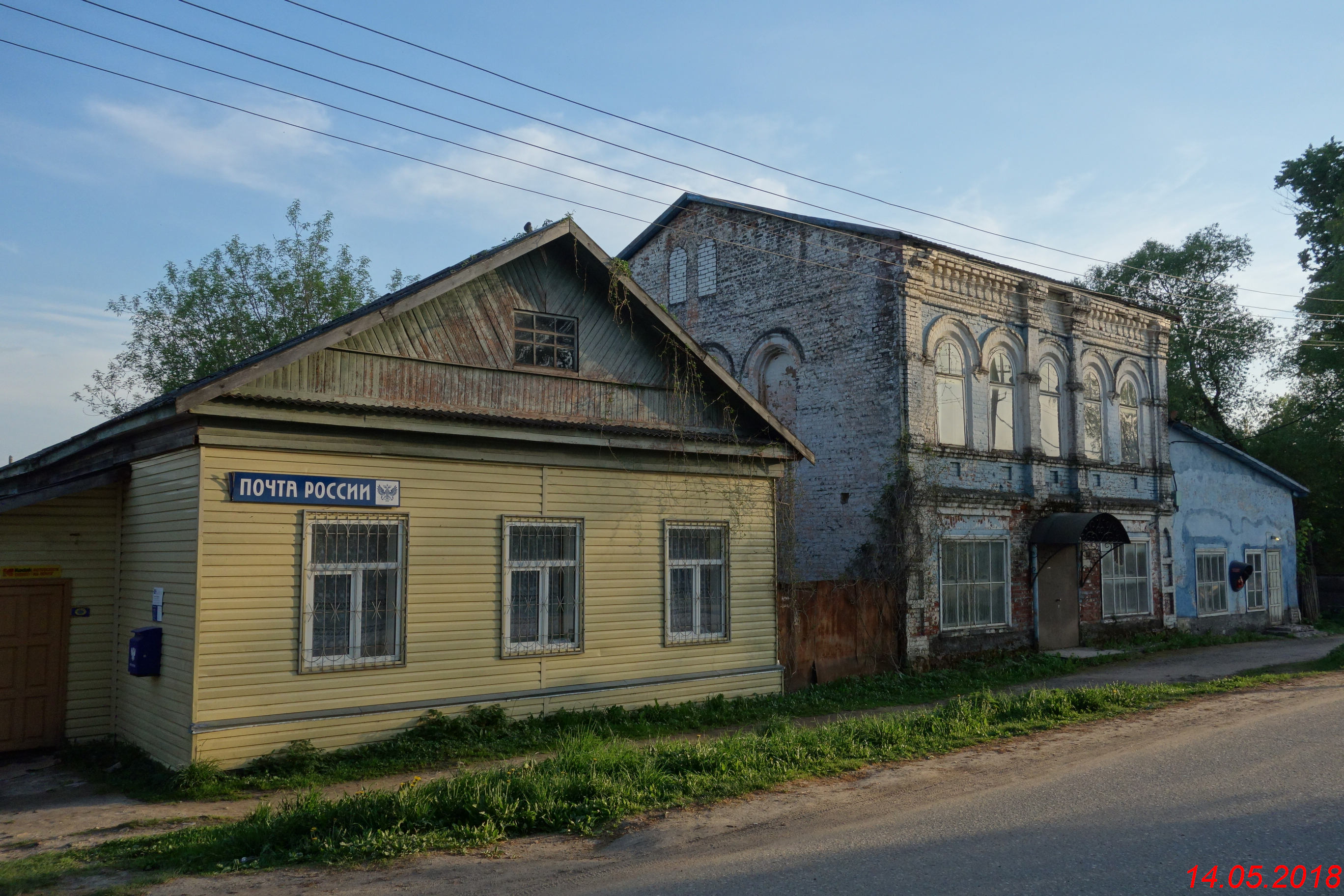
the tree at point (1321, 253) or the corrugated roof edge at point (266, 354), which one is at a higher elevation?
the tree at point (1321, 253)

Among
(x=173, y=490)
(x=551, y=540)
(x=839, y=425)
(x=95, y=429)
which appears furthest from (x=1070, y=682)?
(x=95, y=429)

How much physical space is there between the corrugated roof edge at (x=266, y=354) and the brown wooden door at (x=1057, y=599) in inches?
509

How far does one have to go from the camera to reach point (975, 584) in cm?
1841

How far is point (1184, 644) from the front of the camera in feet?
72.0

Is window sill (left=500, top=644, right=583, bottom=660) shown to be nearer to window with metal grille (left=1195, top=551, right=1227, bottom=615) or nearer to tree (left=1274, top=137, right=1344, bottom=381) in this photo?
window with metal grille (left=1195, top=551, right=1227, bottom=615)

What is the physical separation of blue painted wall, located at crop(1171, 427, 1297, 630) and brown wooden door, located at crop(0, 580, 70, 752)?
22422 millimetres

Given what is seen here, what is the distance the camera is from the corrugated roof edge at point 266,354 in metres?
9.48

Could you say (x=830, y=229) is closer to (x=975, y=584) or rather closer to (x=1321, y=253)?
(x=975, y=584)

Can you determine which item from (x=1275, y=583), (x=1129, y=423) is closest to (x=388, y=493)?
(x=1129, y=423)

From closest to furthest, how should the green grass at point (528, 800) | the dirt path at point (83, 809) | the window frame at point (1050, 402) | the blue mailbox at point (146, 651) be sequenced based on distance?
the green grass at point (528, 800)
the dirt path at point (83, 809)
the blue mailbox at point (146, 651)
the window frame at point (1050, 402)

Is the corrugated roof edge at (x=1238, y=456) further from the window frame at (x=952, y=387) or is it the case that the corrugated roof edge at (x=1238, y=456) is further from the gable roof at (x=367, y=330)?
the gable roof at (x=367, y=330)

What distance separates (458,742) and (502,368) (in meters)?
4.37

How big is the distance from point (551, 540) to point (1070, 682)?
9.68m

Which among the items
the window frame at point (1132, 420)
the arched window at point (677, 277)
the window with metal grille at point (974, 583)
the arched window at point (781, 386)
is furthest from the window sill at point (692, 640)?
the window frame at point (1132, 420)
